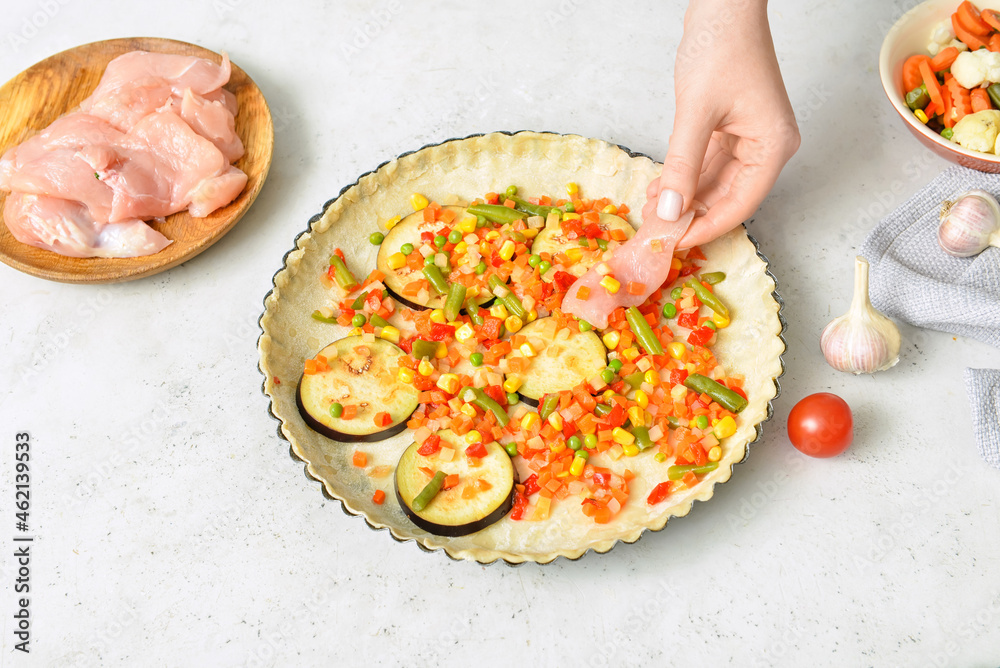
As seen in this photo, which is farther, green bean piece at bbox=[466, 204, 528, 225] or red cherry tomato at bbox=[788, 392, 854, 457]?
green bean piece at bbox=[466, 204, 528, 225]

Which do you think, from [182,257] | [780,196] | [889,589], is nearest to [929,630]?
[889,589]

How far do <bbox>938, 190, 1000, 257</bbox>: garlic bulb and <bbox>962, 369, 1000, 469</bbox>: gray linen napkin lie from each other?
2.18 feet

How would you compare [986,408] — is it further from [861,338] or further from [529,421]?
[529,421]

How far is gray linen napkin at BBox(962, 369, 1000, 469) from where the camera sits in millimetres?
3400

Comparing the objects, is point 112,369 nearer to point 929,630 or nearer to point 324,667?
point 324,667

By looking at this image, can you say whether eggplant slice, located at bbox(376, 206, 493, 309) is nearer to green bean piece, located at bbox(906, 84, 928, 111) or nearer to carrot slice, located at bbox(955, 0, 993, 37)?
green bean piece, located at bbox(906, 84, 928, 111)

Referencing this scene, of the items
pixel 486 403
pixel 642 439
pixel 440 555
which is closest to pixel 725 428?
pixel 642 439

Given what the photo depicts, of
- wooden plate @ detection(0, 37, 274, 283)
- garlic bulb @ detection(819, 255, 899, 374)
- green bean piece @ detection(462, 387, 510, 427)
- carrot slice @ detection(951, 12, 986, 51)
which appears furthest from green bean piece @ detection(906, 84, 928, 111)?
wooden plate @ detection(0, 37, 274, 283)

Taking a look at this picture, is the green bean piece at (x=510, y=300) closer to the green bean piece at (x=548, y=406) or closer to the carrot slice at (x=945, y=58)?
the green bean piece at (x=548, y=406)

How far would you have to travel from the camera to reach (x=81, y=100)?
4.66 m

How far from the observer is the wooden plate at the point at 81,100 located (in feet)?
13.1

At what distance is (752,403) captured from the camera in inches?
132

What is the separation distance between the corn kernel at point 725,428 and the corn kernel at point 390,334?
158 cm

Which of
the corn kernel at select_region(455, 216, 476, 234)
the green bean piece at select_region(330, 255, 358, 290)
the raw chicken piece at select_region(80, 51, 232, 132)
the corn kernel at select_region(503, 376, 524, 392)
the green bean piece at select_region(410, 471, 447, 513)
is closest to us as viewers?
the green bean piece at select_region(410, 471, 447, 513)
